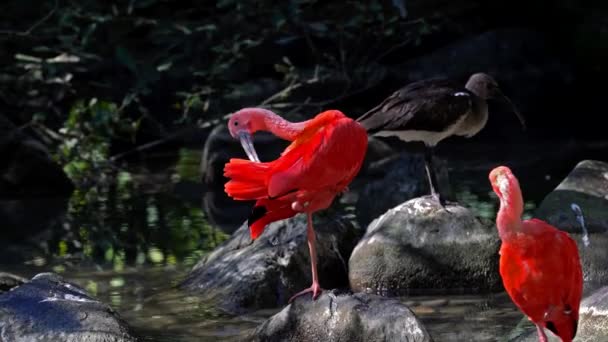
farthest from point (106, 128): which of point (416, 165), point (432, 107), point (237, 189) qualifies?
point (237, 189)

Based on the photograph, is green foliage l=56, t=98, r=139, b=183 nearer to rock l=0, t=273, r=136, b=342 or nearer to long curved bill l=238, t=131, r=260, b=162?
rock l=0, t=273, r=136, b=342

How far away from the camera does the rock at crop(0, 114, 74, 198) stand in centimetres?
1209

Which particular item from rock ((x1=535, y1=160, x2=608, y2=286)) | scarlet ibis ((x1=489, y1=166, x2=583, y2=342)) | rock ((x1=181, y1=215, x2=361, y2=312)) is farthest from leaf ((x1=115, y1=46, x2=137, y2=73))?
scarlet ibis ((x1=489, y1=166, x2=583, y2=342))

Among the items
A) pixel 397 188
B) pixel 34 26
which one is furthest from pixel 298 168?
pixel 34 26

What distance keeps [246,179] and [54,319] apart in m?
1.19

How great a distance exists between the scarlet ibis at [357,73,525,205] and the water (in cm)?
118

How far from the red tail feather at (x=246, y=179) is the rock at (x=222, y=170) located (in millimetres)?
4406

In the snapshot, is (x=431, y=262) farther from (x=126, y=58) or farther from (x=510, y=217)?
(x=126, y=58)

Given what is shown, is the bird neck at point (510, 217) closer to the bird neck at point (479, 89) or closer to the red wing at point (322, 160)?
the red wing at point (322, 160)

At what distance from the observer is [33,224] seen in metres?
10.4

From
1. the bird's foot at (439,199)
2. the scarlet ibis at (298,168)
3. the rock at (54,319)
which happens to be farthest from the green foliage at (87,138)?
the scarlet ibis at (298,168)

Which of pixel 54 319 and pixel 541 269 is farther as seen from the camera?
pixel 54 319

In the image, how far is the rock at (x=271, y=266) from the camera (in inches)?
282

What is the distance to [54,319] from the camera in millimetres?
5688
